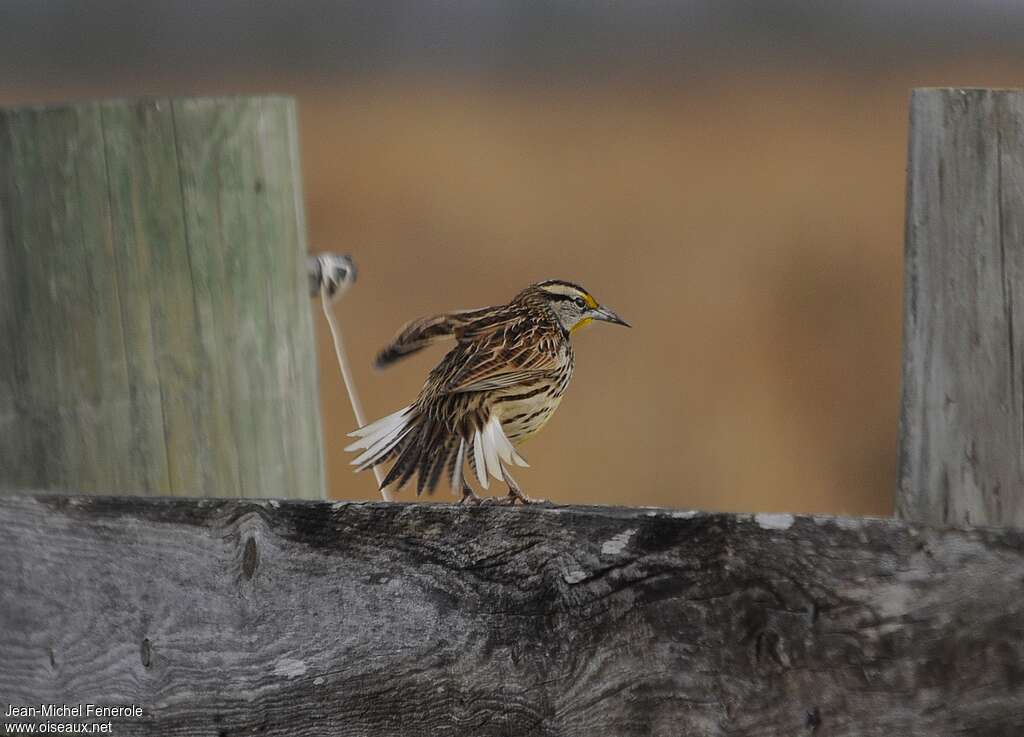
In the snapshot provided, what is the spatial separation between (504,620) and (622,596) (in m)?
0.22

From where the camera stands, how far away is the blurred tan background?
11.2 metres

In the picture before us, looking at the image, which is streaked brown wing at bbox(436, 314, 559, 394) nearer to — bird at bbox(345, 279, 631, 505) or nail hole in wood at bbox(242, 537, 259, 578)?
bird at bbox(345, 279, 631, 505)

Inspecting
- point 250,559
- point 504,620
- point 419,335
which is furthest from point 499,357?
point 504,620

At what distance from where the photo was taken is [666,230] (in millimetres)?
13492

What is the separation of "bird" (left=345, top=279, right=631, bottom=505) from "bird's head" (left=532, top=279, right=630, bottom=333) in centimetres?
27

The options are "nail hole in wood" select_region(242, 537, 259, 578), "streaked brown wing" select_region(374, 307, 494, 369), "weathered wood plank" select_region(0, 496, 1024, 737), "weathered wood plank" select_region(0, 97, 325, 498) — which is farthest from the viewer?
"streaked brown wing" select_region(374, 307, 494, 369)

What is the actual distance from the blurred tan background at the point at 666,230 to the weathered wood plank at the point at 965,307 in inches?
301

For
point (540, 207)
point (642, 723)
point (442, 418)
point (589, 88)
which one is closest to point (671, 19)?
point (589, 88)

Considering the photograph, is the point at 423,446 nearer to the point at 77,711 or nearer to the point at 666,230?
the point at 77,711

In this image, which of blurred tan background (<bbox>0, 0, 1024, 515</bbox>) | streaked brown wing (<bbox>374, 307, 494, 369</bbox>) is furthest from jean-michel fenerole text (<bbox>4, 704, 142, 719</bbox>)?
blurred tan background (<bbox>0, 0, 1024, 515</bbox>)

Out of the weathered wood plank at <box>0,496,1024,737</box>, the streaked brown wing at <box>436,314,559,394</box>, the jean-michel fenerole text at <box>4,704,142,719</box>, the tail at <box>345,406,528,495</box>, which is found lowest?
the jean-michel fenerole text at <box>4,704,142,719</box>

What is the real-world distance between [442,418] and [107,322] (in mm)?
1044

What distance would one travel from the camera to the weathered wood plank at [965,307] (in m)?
2.01

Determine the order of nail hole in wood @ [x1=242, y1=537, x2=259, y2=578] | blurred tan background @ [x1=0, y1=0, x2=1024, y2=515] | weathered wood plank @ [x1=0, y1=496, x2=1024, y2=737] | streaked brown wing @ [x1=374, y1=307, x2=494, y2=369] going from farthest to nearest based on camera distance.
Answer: blurred tan background @ [x1=0, y1=0, x2=1024, y2=515]
streaked brown wing @ [x1=374, y1=307, x2=494, y2=369]
nail hole in wood @ [x1=242, y1=537, x2=259, y2=578]
weathered wood plank @ [x1=0, y1=496, x2=1024, y2=737]
